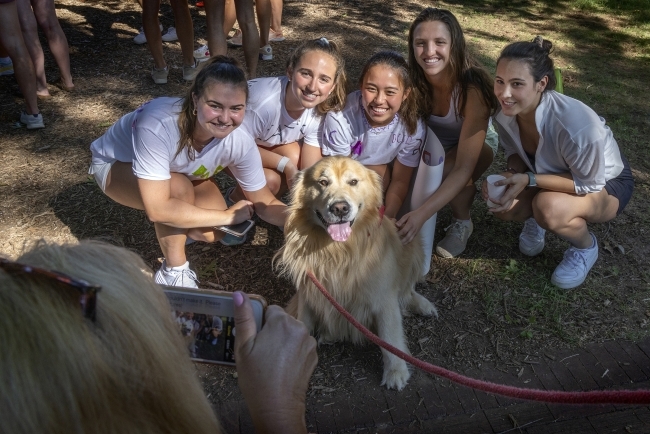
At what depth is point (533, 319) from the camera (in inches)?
132

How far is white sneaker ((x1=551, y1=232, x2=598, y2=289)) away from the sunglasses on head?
3381 millimetres

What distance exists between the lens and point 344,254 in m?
3.14

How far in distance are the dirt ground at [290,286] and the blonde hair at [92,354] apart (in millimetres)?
1260

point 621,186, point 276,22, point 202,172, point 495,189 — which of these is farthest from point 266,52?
point 621,186

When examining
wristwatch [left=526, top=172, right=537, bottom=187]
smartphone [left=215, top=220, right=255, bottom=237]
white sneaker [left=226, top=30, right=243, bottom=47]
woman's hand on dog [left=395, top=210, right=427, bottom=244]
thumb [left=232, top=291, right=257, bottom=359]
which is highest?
thumb [left=232, top=291, right=257, bottom=359]

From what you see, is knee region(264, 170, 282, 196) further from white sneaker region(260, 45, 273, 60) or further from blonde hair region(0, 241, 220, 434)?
white sneaker region(260, 45, 273, 60)

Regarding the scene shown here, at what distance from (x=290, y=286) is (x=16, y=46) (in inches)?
134

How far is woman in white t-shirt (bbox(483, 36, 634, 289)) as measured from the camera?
3.11m

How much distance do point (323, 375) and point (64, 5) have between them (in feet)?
26.4

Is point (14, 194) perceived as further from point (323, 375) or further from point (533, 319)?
point (533, 319)

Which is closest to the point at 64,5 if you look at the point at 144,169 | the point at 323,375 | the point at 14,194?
the point at 14,194

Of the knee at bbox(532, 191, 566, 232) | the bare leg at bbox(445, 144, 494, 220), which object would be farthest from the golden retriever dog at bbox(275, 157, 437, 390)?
the knee at bbox(532, 191, 566, 232)

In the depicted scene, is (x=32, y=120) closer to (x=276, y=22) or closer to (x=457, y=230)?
(x=276, y=22)

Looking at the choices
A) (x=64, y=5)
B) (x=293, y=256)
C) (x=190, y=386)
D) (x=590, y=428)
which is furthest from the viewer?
(x=64, y=5)
